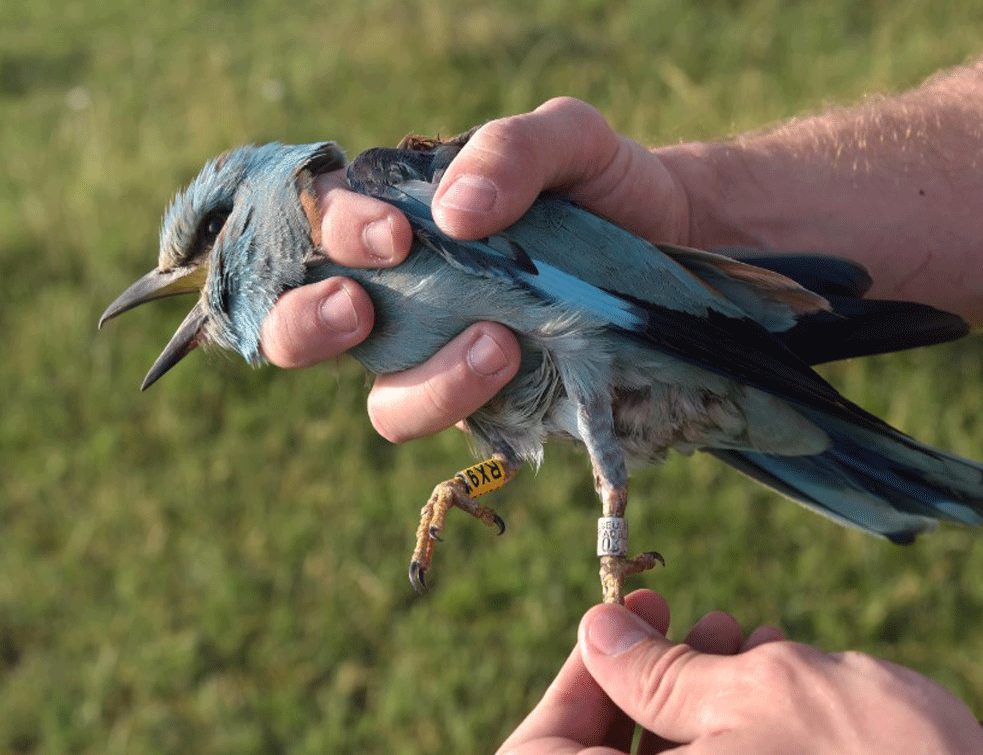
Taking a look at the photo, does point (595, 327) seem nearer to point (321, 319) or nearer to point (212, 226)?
point (321, 319)

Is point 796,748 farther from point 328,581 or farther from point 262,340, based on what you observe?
point 328,581

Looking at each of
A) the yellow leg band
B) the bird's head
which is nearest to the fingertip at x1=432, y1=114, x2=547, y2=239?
the bird's head

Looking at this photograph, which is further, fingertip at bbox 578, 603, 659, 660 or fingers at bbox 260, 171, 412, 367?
fingers at bbox 260, 171, 412, 367

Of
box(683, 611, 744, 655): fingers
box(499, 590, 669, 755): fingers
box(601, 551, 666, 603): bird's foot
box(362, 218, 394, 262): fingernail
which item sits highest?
box(362, 218, 394, 262): fingernail

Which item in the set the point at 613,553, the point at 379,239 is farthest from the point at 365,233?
the point at 613,553

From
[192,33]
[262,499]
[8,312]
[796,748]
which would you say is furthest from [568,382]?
[192,33]

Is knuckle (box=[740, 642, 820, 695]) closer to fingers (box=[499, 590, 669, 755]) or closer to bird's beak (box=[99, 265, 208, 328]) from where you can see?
fingers (box=[499, 590, 669, 755])
